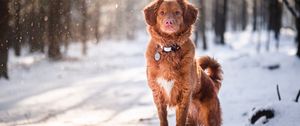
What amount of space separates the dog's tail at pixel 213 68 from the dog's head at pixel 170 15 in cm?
132

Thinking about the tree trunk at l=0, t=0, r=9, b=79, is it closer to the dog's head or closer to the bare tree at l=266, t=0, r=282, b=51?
the dog's head

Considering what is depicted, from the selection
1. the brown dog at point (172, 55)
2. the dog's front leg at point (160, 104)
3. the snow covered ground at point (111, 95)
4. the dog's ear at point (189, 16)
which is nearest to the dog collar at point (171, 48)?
the brown dog at point (172, 55)

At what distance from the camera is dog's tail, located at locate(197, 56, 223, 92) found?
6.51 m

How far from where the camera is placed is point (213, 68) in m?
6.53

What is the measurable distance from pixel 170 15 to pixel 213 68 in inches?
65.4

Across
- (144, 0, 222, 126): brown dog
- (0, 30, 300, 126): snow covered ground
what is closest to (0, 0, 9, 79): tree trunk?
(0, 30, 300, 126): snow covered ground

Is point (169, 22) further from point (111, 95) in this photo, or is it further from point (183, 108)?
point (111, 95)

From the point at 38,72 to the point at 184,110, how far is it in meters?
17.0

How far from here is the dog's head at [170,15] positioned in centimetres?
512

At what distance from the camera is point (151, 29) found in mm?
5363

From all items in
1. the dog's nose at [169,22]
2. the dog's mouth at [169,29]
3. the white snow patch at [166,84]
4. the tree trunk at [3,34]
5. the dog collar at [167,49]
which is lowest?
the tree trunk at [3,34]

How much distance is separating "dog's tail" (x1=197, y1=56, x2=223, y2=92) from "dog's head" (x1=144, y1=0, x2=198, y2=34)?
4.34 ft

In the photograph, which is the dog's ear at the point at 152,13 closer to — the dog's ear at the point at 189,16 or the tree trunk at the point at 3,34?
the dog's ear at the point at 189,16

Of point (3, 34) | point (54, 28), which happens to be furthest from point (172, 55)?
point (54, 28)
